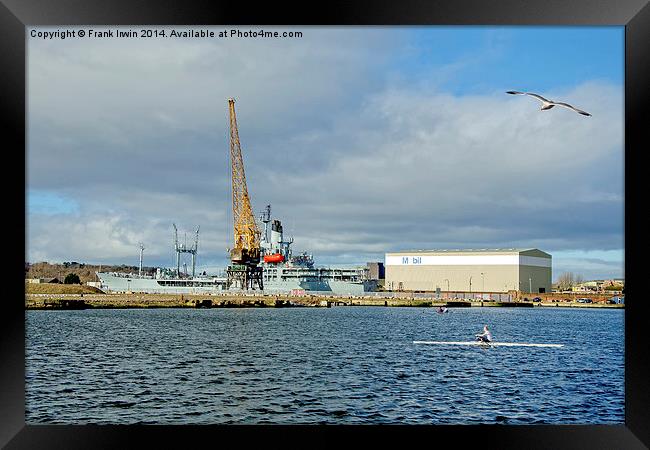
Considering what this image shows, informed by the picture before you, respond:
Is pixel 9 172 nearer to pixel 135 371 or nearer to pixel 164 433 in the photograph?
pixel 164 433

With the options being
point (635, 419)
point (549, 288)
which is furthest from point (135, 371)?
point (549, 288)

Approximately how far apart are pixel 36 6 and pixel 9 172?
9.72ft

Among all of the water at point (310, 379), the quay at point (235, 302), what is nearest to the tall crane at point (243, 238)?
the quay at point (235, 302)

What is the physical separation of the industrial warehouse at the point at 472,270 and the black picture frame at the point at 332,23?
115439 mm

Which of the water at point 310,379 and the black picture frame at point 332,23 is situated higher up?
the black picture frame at point 332,23

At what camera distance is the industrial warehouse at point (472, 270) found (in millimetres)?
123125

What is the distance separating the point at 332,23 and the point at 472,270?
118129 mm

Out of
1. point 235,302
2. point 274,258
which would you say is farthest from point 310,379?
point 274,258

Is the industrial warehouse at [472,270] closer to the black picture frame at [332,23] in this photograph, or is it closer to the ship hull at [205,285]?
the ship hull at [205,285]

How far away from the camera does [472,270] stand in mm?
124688

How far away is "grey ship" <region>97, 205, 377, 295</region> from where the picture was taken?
130 meters

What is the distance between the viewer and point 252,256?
389ft

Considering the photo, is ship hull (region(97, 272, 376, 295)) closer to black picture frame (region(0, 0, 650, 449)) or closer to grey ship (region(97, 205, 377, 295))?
grey ship (region(97, 205, 377, 295))

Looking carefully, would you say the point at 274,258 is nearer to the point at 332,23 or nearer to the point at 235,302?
the point at 235,302
